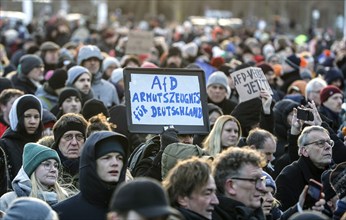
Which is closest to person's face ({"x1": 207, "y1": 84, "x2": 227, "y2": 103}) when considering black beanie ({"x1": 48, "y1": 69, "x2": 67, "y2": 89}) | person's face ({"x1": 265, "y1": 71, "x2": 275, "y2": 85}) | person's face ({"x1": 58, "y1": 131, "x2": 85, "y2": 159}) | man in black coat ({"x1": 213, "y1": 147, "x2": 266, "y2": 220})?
black beanie ({"x1": 48, "y1": 69, "x2": 67, "y2": 89})

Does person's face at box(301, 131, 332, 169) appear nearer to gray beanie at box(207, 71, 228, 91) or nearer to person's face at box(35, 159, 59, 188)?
person's face at box(35, 159, 59, 188)

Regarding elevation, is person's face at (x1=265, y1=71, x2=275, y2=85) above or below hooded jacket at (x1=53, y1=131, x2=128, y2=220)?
below

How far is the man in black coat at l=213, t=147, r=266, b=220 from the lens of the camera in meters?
8.42

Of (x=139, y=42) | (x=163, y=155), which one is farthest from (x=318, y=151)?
(x=139, y=42)

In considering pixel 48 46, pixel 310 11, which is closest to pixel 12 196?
pixel 48 46

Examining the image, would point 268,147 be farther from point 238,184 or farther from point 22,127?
point 238,184

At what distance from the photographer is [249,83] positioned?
1459 cm

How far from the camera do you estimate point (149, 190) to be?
659 centimetres

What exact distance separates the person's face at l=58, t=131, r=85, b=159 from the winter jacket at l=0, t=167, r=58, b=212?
1.52m

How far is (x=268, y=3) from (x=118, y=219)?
230ft

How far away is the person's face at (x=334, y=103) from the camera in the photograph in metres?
15.5

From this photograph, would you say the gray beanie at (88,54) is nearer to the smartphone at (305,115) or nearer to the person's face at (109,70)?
the person's face at (109,70)

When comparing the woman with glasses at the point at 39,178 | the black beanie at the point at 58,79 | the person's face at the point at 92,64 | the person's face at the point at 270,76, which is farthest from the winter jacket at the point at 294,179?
the person's face at the point at 270,76

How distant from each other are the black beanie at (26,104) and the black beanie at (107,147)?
4.08m
